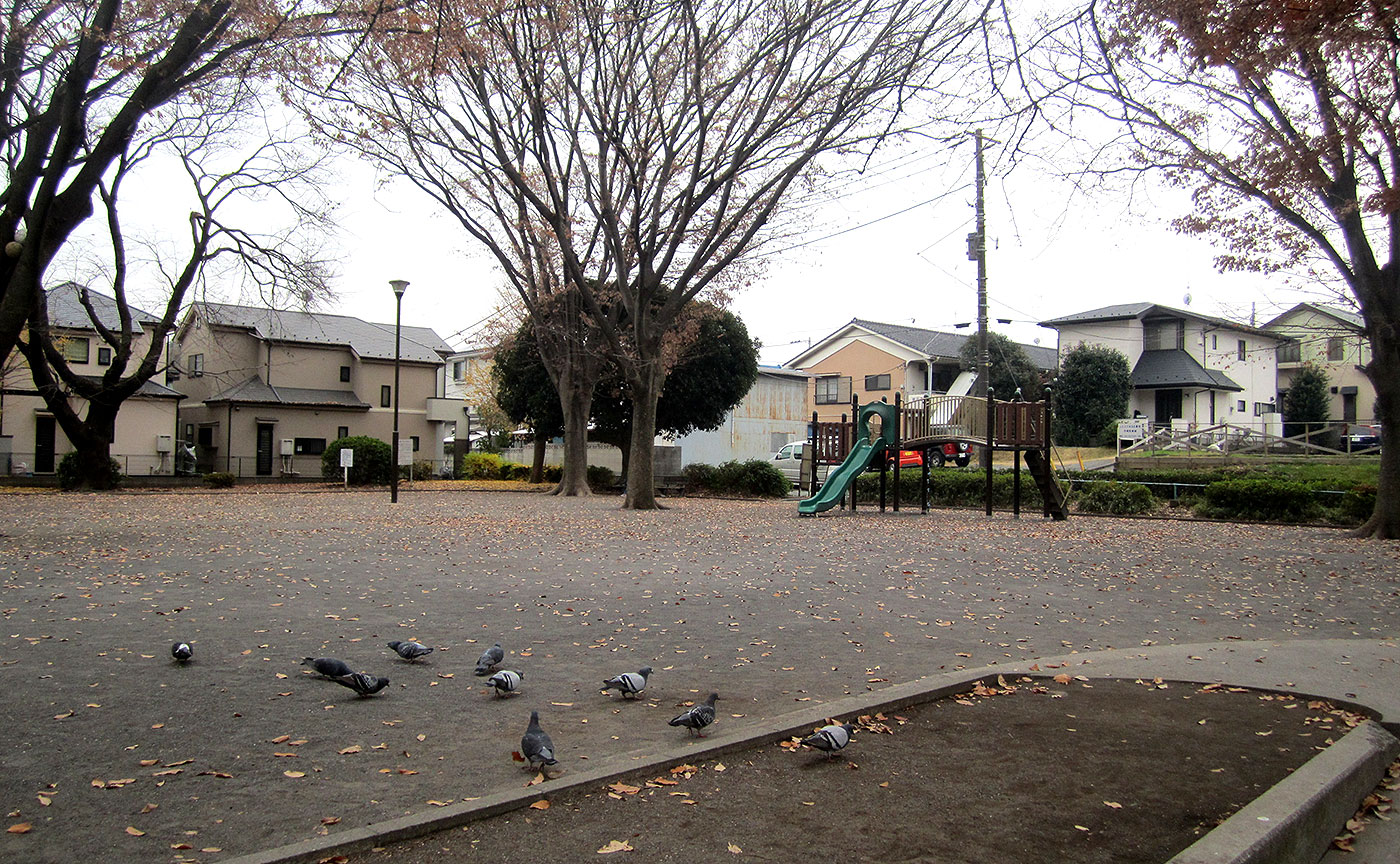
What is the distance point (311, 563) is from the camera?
1114 cm

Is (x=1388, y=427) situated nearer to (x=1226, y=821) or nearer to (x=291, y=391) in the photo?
(x=1226, y=821)

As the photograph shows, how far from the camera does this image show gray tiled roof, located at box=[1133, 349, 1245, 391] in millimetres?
36031

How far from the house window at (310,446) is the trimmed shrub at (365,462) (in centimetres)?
815

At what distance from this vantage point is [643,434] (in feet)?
71.3

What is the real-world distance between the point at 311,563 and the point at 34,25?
20.0 feet

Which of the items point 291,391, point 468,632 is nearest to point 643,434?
point 468,632

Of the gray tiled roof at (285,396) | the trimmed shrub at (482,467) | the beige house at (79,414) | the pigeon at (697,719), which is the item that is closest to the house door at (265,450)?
the gray tiled roof at (285,396)

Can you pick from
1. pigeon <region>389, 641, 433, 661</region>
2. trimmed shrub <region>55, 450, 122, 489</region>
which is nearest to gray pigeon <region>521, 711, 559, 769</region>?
pigeon <region>389, 641, 433, 661</region>

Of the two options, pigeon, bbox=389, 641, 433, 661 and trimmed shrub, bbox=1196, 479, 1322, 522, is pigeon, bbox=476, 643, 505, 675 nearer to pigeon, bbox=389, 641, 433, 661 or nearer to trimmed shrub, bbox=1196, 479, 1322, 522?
pigeon, bbox=389, 641, 433, 661

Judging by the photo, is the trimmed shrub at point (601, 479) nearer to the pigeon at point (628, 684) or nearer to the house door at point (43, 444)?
the house door at point (43, 444)

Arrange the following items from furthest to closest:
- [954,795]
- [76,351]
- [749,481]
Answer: [76,351] → [749,481] → [954,795]

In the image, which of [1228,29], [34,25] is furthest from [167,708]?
[1228,29]

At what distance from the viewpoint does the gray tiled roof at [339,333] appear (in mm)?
40341

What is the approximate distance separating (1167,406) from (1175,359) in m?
1.93
